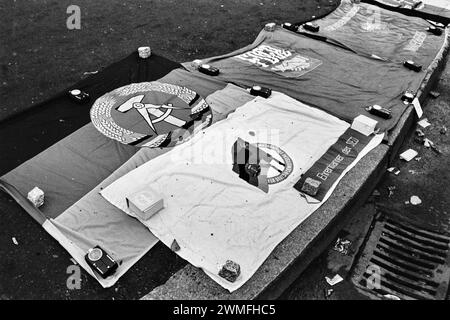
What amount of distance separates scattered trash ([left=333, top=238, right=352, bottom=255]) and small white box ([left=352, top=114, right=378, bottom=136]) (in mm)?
1935

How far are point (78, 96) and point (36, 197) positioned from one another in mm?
2294

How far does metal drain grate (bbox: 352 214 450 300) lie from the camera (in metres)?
4.90

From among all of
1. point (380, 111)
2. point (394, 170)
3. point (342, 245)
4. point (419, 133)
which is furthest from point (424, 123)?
point (342, 245)

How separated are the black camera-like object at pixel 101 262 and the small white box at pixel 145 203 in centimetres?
62

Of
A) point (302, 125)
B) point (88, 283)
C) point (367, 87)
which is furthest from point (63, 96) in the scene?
point (367, 87)

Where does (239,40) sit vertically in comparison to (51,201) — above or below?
above

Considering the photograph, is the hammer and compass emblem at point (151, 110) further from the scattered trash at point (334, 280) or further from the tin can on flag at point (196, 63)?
the scattered trash at point (334, 280)

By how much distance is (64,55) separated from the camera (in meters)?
8.64

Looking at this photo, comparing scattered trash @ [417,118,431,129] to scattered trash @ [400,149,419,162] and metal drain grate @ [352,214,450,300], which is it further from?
metal drain grate @ [352,214,450,300]

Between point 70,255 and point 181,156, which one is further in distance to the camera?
point 181,156

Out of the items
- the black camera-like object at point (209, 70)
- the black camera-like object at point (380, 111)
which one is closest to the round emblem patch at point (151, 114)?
the black camera-like object at point (209, 70)

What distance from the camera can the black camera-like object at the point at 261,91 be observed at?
7117mm
